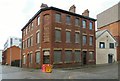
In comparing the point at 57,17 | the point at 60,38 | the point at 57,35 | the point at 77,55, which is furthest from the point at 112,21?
Result: the point at 57,35

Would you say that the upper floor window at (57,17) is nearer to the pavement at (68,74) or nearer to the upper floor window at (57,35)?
the upper floor window at (57,35)

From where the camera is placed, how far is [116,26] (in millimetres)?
52250

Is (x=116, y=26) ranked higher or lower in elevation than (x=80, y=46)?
higher

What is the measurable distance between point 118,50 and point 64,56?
1878cm

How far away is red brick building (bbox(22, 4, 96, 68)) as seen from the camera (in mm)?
31406

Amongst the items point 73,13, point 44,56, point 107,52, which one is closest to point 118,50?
point 107,52

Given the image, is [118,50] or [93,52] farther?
[118,50]

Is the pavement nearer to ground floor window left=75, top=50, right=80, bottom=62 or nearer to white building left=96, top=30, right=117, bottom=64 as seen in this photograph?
ground floor window left=75, top=50, right=80, bottom=62

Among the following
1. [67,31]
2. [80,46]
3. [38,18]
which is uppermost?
[38,18]

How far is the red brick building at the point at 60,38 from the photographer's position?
31406 mm

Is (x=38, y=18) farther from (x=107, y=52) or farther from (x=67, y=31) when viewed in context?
(x=107, y=52)

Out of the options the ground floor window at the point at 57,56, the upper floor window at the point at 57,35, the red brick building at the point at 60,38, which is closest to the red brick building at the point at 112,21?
the red brick building at the point at 60,38

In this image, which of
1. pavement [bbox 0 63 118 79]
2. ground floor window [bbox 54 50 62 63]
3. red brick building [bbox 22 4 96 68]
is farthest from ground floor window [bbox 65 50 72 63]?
pavement [bbox 0 63 118 79]

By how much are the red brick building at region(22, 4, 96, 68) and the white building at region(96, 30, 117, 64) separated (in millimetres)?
3029
